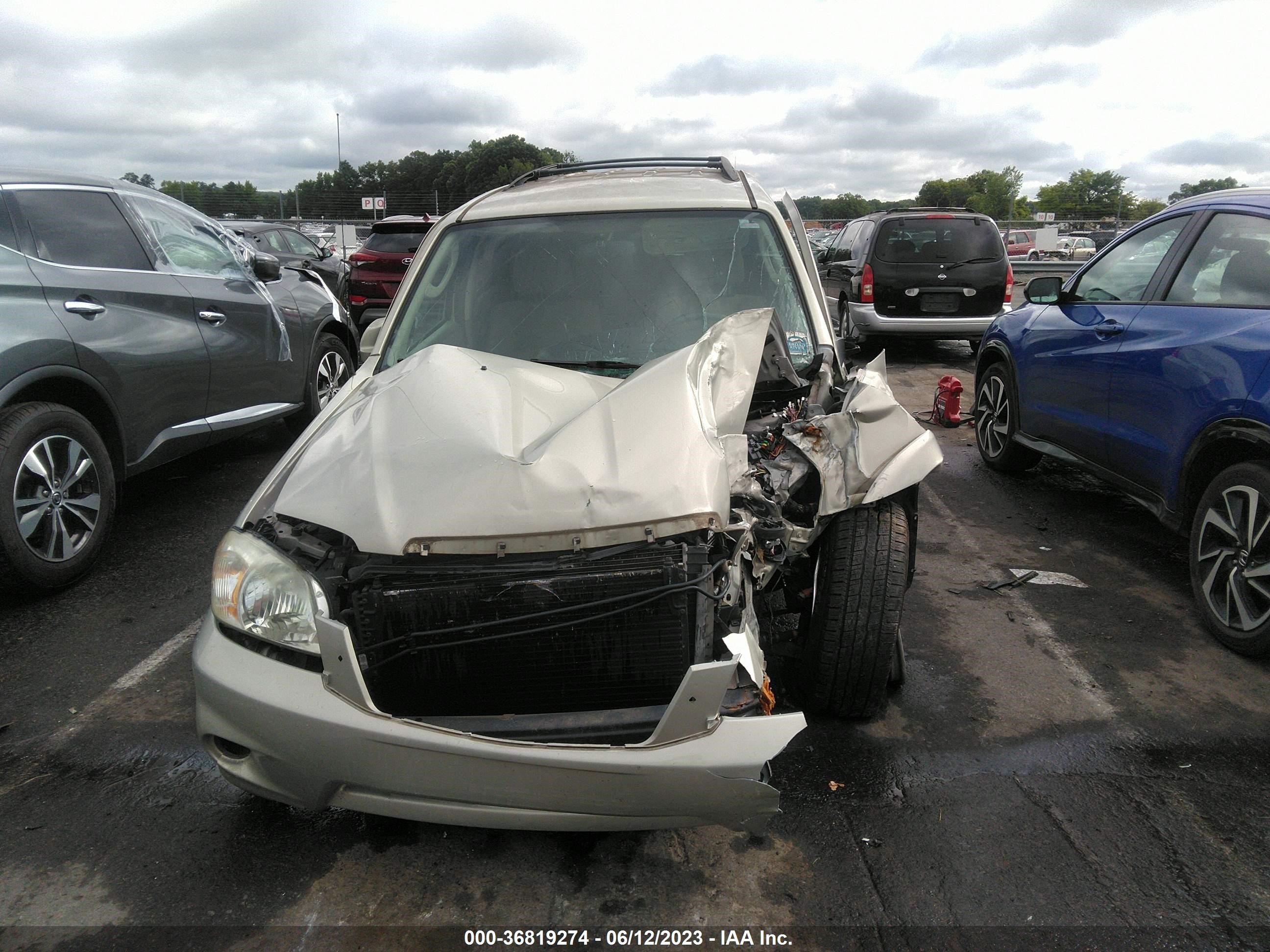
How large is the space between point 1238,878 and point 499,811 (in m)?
2.08

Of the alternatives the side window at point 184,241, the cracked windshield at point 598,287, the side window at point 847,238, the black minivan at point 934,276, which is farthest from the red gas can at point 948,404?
the side window at point 184,241

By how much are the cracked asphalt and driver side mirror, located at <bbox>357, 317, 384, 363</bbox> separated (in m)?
1.55

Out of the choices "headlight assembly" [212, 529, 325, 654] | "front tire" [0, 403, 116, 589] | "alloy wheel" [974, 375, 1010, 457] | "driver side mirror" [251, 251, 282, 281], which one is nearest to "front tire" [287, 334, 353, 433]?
"driver side mirror" [251, 251, 282, 281]

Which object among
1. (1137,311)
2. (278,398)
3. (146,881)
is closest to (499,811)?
(146,881)

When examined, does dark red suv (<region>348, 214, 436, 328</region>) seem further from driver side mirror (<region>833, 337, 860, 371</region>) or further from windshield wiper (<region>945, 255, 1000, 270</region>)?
driver side mirror (<region>833, 337, 860, 371</region>)

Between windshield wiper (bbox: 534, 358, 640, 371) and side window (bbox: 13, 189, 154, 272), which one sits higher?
side window (bbox: 13, 189, 154, 272)

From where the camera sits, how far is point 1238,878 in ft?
7.91

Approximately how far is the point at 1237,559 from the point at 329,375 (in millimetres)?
6249

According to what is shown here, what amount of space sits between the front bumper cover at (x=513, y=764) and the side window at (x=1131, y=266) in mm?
3885

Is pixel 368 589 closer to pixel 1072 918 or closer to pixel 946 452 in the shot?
pixel 1072 918

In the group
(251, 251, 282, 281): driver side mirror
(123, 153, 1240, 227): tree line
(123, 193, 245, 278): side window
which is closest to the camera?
(123, 193, 245, 278): side window

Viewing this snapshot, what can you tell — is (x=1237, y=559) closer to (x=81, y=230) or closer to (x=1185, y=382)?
(x=1185, y=382)

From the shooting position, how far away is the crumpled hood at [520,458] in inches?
86.5

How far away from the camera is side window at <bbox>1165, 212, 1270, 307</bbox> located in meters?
3.80
